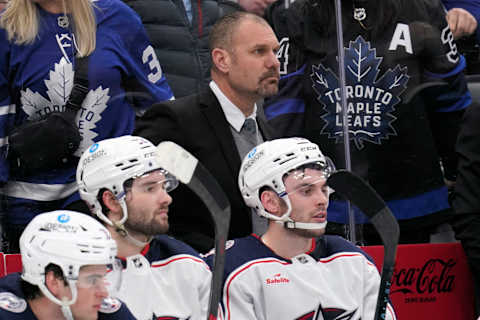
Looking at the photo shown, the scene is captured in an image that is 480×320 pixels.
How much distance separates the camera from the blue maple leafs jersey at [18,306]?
3217 millimetres

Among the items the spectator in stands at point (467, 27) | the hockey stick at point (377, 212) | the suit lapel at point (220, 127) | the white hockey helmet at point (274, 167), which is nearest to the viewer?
the hockey stick at point (377, 212)

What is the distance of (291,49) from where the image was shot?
4629mm

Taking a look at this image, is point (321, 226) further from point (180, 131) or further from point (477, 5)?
point (477, 5)

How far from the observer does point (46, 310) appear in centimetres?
326

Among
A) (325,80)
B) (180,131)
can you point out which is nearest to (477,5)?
(325,80)

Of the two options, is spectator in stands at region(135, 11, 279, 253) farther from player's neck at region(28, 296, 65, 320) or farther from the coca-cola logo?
player's neck at region(28, 296, 65, 320)

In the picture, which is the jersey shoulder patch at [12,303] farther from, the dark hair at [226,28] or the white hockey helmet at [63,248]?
the dark hair at [226,28]

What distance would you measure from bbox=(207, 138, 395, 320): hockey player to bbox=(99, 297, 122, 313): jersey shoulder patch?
44 centimetres

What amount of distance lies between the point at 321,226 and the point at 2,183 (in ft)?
3.99

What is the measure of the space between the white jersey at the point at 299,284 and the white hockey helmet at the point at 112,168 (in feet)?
1.32

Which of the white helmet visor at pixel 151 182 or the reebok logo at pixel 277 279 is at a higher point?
the white helmet visor at pixel 151 182

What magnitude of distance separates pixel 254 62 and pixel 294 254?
0.89 m

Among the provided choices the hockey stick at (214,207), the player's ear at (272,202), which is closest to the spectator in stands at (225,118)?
the player's ear at (272,202)

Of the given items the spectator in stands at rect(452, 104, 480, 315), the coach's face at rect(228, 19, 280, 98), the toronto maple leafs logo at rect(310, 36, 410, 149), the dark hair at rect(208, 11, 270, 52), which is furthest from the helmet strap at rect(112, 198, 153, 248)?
the spectator in stands at rect(452, 104, 480, 315)
